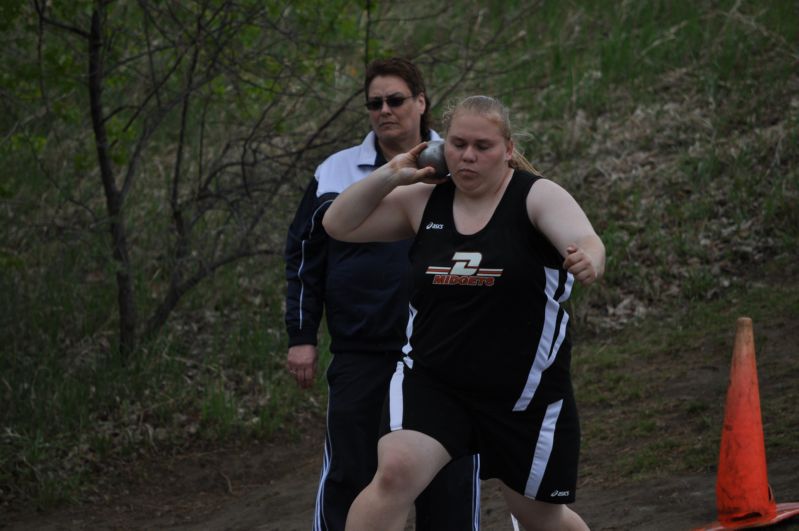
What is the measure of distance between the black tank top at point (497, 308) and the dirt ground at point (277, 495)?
2.02 metres

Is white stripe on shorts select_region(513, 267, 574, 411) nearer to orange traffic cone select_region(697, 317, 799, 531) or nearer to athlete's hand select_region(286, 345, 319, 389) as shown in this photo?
athlete's hand select_region(286, 345, 319, 389)

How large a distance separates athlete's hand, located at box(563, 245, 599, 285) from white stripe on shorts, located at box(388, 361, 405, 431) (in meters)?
0.87

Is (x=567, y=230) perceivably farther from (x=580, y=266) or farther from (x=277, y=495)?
A: (x=277, y=495)

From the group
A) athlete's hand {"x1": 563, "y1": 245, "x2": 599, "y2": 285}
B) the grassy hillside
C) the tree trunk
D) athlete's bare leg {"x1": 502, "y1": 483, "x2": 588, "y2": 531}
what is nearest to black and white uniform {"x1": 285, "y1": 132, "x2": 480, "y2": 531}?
athlete's bare leg {"x1": 502, "y1": 483, "x2": 588, "y2": 531}

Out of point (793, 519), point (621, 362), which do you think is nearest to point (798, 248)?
point (621, 362)

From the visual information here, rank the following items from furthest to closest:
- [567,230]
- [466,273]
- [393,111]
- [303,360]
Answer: [303,360]
[393,111]
[466,273]
[567,230]

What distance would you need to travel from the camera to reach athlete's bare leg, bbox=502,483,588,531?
4.34 m

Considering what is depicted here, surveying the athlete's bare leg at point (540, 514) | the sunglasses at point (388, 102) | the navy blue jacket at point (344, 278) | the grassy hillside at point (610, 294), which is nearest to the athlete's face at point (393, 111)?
the sunglasses at point (388, 102)

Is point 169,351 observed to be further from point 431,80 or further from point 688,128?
point 688,128

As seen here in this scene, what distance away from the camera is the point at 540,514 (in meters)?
4.36

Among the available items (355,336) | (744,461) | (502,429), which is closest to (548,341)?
(502,429)

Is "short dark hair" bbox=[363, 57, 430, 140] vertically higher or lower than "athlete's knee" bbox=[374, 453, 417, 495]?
higher

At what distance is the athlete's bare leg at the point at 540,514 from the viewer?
434 centimetres

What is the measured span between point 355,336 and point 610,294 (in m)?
5.53
